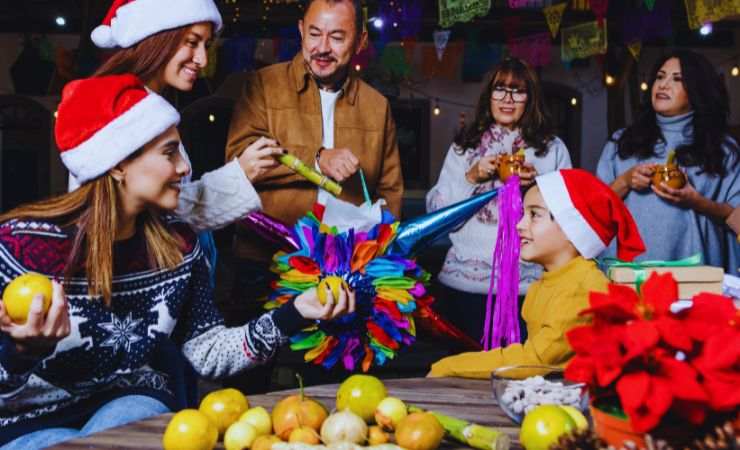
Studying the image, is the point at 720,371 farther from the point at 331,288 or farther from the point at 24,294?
the point at 24,294

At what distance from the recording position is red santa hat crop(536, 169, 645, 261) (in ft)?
7.54

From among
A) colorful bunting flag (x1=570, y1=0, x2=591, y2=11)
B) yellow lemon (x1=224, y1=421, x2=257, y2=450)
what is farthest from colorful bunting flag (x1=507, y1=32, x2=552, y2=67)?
yellow lemon (x1=224, y1=421, x2=257, y2=450)

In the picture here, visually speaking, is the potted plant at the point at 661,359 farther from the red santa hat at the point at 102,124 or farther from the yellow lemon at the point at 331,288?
the red santa hat at the point at 102,124

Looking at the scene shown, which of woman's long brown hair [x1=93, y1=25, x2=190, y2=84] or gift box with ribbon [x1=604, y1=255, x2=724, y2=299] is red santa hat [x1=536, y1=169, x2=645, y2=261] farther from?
woman's long brown hair [x1=93, y1=25, x2=190, y2=84]

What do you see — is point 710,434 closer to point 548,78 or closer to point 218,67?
point 218,67

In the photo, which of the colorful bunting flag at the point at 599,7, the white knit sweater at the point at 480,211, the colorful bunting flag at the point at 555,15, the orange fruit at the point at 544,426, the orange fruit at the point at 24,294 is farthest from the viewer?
the colorful bunting flag at the point at 555,15

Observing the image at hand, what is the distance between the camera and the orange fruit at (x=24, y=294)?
1624 millimetres

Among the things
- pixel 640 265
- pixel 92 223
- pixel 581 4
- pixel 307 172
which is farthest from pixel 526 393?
pixel 581 4

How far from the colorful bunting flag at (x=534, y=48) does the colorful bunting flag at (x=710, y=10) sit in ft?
11.8

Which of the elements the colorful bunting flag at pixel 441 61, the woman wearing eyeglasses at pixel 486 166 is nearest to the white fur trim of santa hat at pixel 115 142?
the woman wearing eyeglasses at pixel 486 166

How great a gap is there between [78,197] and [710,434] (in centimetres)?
137

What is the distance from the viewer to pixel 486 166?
312 cm

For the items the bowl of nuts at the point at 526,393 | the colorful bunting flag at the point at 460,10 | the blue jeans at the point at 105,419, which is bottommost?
the blue jeans at the point at 105,419

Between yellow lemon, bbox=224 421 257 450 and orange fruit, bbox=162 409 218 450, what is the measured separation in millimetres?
30
